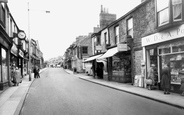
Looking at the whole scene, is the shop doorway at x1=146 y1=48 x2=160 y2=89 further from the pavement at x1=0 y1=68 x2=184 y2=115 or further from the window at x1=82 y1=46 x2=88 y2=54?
the window at x1=82 y1=46 x2=88 y2=54

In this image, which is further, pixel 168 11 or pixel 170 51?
pixel 170 51

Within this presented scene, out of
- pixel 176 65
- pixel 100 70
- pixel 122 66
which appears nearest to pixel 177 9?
pixel 176 65

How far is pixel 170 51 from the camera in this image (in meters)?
10.6

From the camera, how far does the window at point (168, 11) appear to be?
9.63 meters

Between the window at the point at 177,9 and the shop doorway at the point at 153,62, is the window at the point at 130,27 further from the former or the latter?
the window at the point at 177,9

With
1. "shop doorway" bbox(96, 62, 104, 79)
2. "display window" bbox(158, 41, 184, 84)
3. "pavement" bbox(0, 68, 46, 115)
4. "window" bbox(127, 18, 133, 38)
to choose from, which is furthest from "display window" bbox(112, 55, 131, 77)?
"pavement" bbox(0, 68, 46, 115)

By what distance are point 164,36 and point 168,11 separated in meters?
1.53

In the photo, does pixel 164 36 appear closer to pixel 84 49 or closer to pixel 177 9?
pixel 177 9

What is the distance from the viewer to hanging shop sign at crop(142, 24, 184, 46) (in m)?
9.55

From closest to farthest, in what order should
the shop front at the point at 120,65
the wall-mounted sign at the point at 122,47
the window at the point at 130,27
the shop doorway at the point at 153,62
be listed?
1. the shop doorway at the point at 153,62
2. the wall-mounted sign at the point at 122,47
3. the window at the point at 130,27
4. the shop front at the point at 120,65

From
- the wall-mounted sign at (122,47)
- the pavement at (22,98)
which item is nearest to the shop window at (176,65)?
the pavement at (22,98)

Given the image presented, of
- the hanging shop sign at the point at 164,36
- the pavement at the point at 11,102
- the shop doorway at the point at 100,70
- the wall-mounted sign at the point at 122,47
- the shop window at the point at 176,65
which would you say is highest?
the hanging shop sign at the point at 164,36

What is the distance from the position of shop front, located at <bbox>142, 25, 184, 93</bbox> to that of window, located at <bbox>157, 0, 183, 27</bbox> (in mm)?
560

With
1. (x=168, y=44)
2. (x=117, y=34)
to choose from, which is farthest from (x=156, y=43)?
(x=117, y=34)
